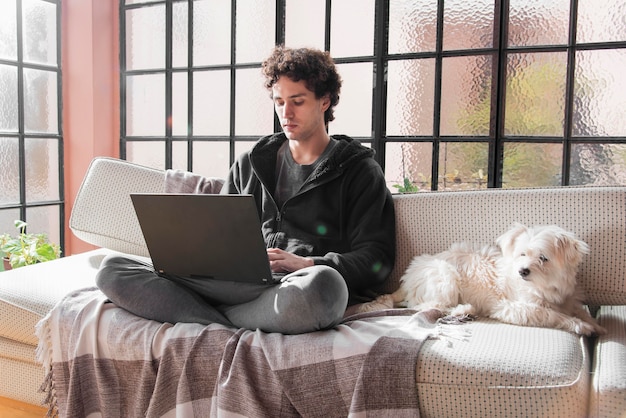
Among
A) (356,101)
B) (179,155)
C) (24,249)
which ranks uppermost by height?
(356,101)

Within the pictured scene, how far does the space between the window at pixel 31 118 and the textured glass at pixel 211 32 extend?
2.91ft

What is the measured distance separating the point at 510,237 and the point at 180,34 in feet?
8.44

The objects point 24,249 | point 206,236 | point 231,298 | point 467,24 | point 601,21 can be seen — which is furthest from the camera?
point 24,249

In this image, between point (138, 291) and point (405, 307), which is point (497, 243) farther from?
point (138, 291)

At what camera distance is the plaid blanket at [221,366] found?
1470 mm

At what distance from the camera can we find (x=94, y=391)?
5.82 feet

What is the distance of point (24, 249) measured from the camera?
3346mm

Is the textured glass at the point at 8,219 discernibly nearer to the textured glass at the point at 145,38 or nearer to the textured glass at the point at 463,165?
the textured glass at the point at 145,38

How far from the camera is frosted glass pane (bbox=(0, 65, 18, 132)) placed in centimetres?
345

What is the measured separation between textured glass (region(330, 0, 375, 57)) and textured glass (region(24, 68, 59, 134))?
5.98 ft

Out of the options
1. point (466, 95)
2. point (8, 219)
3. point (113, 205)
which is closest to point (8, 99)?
point (8, 219)

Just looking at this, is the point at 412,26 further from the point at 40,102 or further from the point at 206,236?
the point at 40,102

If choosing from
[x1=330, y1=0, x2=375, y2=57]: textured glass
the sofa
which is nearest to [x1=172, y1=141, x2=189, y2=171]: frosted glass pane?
the sofa

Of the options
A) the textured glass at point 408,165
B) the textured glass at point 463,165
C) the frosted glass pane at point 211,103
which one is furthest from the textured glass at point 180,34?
the textured glass at point 463,165
